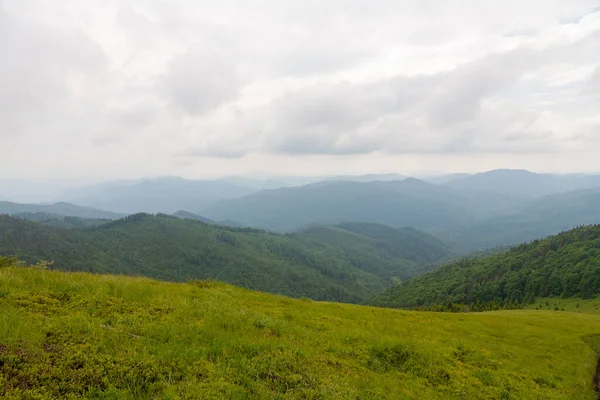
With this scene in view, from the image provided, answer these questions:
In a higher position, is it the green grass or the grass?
the grass

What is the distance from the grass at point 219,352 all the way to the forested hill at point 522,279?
86.0 meters

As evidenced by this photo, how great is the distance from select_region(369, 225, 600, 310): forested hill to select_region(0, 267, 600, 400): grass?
86.0 m

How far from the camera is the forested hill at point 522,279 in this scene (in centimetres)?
11528

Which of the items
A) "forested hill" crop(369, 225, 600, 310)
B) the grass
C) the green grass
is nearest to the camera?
the grass

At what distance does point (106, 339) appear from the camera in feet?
31.0

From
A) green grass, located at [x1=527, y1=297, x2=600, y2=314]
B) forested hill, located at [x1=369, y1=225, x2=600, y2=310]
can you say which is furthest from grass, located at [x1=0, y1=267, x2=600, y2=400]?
green grass, located at [x1=527, y1=297, x2=600, y2=314]

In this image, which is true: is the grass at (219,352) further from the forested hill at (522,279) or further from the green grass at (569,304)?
the green grass at (569,304)

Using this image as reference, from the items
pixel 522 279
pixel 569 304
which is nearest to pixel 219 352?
pixel 569 304

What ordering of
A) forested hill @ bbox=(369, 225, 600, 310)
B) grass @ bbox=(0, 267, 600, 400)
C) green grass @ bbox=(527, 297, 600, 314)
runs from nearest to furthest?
grass @ bbox=(0, 267, 600, 400) < green grass @ bbox=(527, 297, 600, 314) < forested hill @ bbox=(369, 225, 600, 310)

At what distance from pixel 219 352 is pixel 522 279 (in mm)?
165595

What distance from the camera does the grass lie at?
7961 millimetres

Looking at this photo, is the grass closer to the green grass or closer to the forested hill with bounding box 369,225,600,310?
the forested hill with bounding box 369,225,600,310

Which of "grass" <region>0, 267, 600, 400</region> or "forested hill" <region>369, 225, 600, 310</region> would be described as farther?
"forested hill" <region>369, 225, 600, 310</region>

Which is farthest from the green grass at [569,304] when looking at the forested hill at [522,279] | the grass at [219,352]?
the grass at [219,352]
